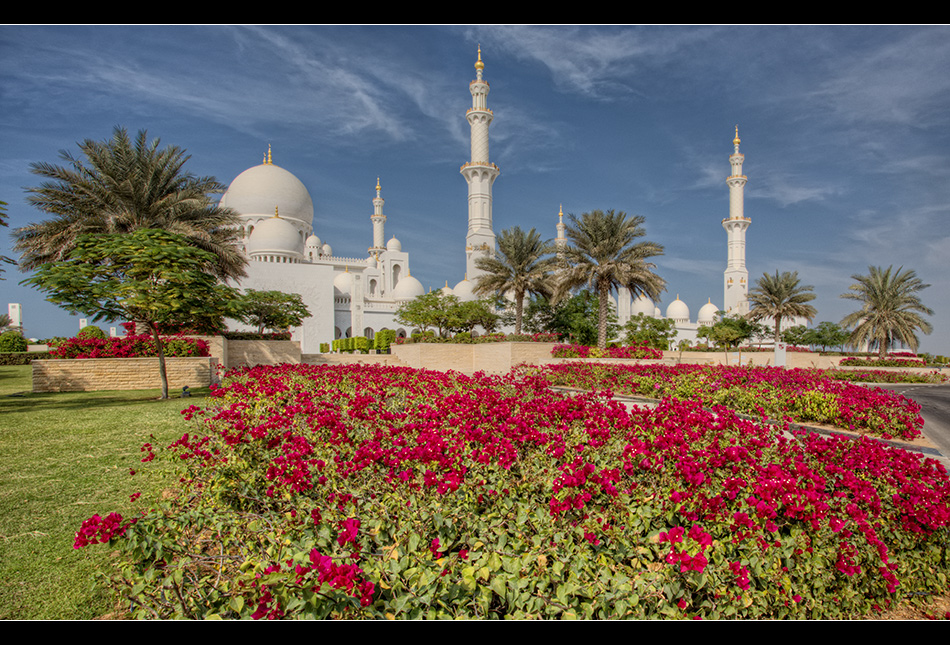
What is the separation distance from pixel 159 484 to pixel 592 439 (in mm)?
4095

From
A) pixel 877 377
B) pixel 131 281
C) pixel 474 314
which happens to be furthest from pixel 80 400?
pixel 877 377

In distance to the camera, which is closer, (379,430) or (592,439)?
(592,439)

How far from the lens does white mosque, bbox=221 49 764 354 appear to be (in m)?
35.1

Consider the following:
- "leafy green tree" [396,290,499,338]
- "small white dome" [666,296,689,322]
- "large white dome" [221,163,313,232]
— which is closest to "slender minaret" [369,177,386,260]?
"large white dome" [221,163,313,232]

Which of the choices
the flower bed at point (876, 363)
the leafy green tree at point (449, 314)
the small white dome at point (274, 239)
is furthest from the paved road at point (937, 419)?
the small white dome at point (274, 239)

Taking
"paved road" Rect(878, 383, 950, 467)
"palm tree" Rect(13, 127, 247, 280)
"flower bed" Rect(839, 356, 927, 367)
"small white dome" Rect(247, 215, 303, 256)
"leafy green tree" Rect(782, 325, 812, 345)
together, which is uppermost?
"small white dome" Rect(247, 215, 303, 256)

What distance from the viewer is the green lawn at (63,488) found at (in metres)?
2.68

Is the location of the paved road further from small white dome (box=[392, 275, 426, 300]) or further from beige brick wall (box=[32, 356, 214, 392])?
small white dome (box=[392, 275, 426, 300])

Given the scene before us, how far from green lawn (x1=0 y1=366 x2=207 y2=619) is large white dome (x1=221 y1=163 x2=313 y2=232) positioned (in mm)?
32557

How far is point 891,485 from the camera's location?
10.1 ft

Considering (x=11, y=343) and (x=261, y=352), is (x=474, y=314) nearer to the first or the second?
(x=261, y=352)

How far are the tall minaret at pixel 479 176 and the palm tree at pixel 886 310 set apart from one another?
22430mm
